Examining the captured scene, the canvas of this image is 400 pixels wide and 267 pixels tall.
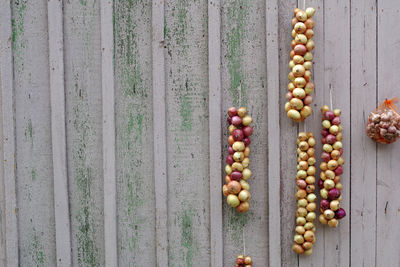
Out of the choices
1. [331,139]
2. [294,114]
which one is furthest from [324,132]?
[294,114]

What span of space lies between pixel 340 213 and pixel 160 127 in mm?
744

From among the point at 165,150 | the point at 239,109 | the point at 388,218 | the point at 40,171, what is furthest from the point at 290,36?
the point at 40,171

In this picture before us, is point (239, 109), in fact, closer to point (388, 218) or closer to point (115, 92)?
point (115, 92)

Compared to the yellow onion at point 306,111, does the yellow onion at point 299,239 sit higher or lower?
lower

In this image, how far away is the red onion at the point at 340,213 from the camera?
147 centimetres

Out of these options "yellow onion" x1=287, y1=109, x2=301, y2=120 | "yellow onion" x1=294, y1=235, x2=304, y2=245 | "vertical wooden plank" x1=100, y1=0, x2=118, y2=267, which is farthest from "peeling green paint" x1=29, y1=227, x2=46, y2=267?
"yellow onion" x1=287, y1=109, x2=301, y2=120

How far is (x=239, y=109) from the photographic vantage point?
59.0 inches

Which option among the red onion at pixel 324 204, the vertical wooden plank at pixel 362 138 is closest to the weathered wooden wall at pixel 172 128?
the vertical wooden plank at pixel 362 138

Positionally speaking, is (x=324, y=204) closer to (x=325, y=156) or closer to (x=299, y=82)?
(x=325, y=156)

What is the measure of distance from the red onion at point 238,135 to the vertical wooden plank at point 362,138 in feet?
1.41

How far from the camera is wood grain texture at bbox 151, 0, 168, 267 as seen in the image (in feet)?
5.07

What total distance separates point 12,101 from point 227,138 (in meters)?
0.86

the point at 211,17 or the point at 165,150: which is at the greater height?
the point at 211,17

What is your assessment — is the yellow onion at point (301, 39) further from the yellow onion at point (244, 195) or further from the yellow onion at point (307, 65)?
the yellow onion at point (244, 195)
